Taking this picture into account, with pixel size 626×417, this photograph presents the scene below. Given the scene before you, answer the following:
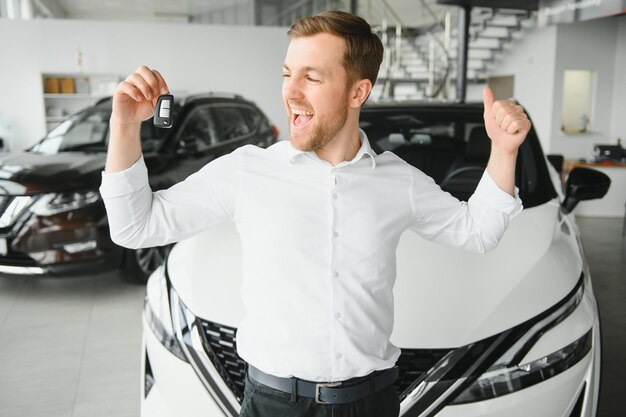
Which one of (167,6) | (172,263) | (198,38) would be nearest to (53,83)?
(198,38)

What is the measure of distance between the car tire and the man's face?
3.07 meters

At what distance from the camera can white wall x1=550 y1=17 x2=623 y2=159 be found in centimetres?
953

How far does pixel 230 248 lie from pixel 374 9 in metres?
10.6

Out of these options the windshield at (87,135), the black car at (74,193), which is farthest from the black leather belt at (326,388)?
the windshield at (87,135)

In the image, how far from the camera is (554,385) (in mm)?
1528

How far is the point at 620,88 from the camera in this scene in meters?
9.77

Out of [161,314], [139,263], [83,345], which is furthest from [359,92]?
[139,263]

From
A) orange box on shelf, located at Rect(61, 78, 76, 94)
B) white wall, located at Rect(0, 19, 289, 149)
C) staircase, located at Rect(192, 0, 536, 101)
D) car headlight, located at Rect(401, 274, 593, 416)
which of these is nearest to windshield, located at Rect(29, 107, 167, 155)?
car headlight, located at Rect(401, 274, 593, 416)

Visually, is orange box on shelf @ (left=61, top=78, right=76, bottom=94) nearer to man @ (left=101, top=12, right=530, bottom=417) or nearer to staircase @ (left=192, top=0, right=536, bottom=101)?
staircase @ (left=192, top=0, right=536, bottom=101)

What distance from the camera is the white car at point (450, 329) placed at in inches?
59.2

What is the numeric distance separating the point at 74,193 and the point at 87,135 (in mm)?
1013

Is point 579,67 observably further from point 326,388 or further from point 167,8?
point 326,388

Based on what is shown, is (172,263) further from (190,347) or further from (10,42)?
(10,42)

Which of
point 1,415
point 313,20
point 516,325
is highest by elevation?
point 313,20
